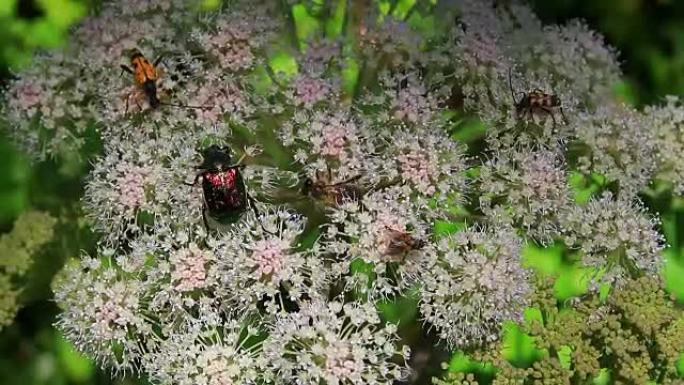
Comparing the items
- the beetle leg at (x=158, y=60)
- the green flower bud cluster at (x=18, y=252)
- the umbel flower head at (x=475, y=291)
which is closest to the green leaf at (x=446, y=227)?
the umbel flower head at (x=475, y=291)

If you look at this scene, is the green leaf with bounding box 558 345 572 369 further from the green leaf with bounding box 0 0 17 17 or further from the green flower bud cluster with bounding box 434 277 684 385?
the green leaf with bounding box 0 0 17 17

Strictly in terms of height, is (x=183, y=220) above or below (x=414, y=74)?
below

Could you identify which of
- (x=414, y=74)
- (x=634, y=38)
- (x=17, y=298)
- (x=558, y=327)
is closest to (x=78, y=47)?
(x=17, y=298)

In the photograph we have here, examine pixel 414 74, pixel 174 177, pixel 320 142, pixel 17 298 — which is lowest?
pixel 17 298

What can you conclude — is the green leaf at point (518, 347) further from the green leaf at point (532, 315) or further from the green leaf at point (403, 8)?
the green leaf at point (403, 8)

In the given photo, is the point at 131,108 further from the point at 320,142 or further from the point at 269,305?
the point at 269,305

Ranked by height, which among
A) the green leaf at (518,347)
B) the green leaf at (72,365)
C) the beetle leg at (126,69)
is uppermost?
the beetle leg at (126,69)
